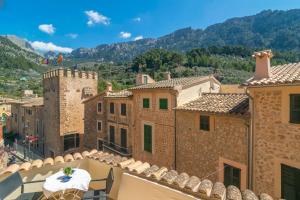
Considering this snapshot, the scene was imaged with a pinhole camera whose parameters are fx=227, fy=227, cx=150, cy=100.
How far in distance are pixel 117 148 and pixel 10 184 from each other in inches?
619

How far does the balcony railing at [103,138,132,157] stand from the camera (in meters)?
18.2

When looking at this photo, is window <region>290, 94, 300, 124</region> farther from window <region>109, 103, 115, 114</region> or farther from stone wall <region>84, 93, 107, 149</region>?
stone wall <region>84, 93, 107, 149</region>

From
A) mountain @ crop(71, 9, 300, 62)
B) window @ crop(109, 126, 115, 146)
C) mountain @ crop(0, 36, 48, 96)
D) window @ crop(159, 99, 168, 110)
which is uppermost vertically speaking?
mountain @ crop(71, 9, 300, 62)

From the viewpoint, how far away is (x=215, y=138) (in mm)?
11047

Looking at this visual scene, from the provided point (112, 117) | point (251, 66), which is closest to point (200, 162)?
Answer: point (112, 117)

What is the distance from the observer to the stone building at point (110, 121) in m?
18.9

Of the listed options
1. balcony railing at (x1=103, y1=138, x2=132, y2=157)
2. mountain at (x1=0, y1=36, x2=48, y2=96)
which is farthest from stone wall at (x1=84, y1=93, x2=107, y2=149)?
mountain at (x1=0, y1=36, x2=48, y2=96)

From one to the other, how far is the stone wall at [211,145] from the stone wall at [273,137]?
0.73m

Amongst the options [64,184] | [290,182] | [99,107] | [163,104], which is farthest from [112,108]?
[64,184]

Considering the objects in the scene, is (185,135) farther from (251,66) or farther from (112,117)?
(251,66)

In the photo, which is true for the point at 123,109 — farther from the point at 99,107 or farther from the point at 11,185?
the point at 11,185

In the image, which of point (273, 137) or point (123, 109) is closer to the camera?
point (273, 137)

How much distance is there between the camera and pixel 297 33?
147375 mm

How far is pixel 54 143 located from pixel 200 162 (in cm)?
1879
